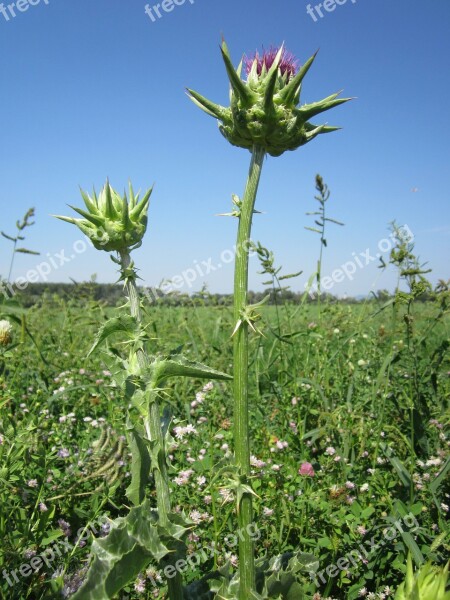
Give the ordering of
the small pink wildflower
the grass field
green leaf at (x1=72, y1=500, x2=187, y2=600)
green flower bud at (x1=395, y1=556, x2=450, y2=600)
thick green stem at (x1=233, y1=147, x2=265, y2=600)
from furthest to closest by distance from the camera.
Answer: the small pink wildflower → the grass field → thick green stem at (x1=233, y1=147, x2=265, y2=600) → green leaf at (x1=72, y1=500, x2=187, y2=600) → green flower bud at (x1=395, y1=556, x2=450, y2=600)

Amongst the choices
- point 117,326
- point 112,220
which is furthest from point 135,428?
point 112,220

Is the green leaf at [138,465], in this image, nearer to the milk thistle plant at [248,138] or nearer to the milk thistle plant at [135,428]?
the milk thistle plant at [135,428]

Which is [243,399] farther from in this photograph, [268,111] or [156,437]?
[268,111]

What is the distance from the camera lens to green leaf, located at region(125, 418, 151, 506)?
5.49 ft

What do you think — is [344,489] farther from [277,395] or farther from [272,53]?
[272,53]

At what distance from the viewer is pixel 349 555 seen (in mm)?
2297

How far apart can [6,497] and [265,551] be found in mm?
1313

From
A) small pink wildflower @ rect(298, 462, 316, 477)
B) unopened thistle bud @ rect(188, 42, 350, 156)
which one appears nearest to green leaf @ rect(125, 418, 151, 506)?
unopened thistle bud @ rect(188, 42, 350, 156)

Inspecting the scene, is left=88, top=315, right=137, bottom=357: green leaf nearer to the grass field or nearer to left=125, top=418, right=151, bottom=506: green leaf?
the grass field

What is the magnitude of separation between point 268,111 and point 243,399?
3.37 feet

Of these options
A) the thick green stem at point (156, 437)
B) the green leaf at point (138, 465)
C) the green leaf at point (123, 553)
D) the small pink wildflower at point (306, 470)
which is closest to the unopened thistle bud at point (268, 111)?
the thick green stem at point (156, 437)

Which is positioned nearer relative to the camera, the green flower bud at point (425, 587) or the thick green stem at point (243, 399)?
the green flower bud at point (425, 587)

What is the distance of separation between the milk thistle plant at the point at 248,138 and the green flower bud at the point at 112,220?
1.19 ft

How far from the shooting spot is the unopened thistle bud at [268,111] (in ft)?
5.63
